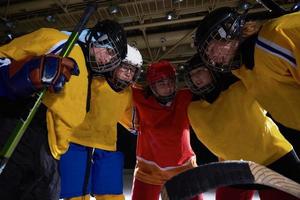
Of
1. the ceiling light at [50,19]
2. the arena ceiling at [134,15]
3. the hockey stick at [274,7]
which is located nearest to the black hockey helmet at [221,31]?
the hockey stick at [274,7]

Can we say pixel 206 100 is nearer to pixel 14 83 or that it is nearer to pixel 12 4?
pixel 14 83

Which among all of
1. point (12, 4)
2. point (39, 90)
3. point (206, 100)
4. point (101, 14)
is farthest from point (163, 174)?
point (12, 4)

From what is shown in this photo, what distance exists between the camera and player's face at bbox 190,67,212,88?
1965 millimetres

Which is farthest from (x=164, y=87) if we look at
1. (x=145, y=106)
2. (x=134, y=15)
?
(x=134, y=15)

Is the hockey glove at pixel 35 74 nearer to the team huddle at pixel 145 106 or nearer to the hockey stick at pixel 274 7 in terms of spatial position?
the team huddle at pixel 145 106

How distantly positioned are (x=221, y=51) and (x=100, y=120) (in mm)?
851

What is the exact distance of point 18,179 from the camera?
4.86 feet

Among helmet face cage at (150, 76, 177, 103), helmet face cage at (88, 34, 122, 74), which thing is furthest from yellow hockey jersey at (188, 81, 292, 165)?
helmet face cage at (88, 34, 122, 74)

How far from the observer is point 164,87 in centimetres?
225

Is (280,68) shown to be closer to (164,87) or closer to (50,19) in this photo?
(164,87)

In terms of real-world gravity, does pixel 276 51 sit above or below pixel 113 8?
above

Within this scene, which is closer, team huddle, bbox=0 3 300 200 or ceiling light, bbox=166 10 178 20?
team huddle, bbox=0 3 300 200

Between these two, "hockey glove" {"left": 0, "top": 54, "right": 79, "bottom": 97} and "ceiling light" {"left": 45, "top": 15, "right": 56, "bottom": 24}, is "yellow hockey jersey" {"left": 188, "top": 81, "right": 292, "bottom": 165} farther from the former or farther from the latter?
"ceiling light" {"left": 45, "top": 15, "right": 56, "bottom": 24}

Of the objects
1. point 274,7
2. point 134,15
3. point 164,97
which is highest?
point 274,7
